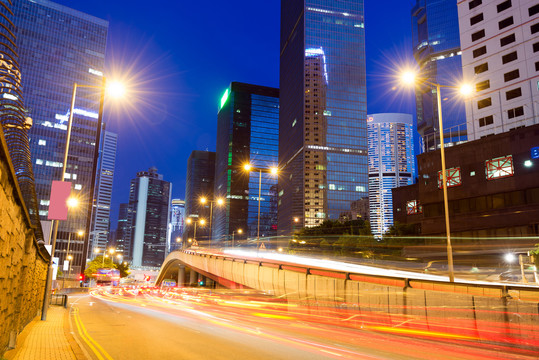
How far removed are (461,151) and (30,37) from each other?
140212 millimetres

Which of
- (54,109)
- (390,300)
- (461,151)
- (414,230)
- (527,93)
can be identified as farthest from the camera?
(54,109)

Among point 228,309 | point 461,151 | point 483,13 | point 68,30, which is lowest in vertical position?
point 228,309

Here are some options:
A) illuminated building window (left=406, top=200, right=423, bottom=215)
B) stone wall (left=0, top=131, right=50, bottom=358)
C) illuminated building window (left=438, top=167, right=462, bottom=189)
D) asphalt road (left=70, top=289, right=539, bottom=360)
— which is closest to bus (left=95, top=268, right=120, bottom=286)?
illuminated building window (left=406, top=200, right=423, bottom=215)

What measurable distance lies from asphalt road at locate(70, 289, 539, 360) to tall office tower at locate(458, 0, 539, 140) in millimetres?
54170

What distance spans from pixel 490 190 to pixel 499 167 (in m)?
3.27

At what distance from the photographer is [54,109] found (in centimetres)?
12850

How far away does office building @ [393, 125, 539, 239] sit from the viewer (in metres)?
48.4

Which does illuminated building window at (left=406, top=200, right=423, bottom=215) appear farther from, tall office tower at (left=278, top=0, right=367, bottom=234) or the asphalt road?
tall office tower at (left=278, top=0, right=367, bottom=234)

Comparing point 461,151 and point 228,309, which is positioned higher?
point 461,151

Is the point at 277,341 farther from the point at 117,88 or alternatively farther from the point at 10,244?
the point at 117,88

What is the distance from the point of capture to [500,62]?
215 feet

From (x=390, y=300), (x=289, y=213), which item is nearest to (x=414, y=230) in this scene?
(x=390, y=300)

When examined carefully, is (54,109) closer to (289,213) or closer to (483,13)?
(289,213)

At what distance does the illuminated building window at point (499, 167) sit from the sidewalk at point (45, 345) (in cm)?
5292
